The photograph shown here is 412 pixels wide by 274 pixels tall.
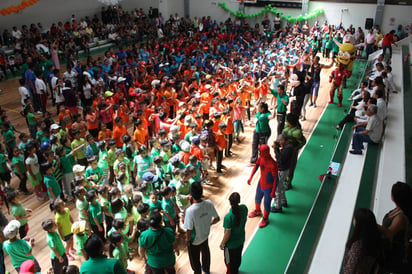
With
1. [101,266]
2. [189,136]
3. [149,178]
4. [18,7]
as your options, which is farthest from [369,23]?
[101,266]

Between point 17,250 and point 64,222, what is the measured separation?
62 cm

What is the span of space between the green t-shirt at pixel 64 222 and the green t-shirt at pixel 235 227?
2134 millimetres

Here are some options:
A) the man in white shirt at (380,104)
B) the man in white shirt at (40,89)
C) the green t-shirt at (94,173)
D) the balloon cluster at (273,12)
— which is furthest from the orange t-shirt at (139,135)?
the balloon cluster at (273,12)

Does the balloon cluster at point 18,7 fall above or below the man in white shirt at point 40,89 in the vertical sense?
above

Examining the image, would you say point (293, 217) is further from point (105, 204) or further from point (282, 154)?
point (105, 204)

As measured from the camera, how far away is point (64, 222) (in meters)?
4.29

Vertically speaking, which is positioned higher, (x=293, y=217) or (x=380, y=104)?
(x=380, y=104)

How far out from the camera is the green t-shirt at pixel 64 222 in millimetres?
4250

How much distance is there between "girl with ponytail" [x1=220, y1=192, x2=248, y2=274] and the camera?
363 centimetres

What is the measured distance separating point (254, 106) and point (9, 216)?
7090 mm

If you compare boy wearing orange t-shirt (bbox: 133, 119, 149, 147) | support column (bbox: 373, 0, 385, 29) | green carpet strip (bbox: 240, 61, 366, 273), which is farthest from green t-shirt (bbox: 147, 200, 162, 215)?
support column (bbox: 373, 0, 385, 29)

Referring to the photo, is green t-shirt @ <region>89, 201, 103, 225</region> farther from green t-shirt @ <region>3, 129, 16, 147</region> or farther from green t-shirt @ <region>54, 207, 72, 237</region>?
green t-shirt @ <region>3, 129, 16, 147</region>

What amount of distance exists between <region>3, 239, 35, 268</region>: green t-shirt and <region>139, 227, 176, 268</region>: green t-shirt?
1.56 meters

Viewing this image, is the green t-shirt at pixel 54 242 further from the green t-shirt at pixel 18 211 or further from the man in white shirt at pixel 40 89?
the man in white shirt at pixel 40 89
